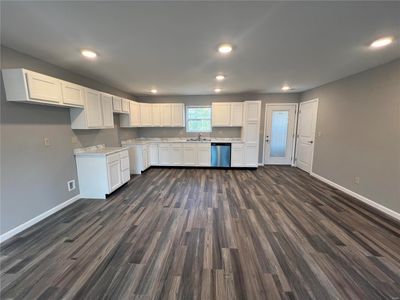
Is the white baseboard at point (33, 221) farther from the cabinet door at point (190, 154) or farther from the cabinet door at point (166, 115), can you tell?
the cabinet door at point (166, 115)

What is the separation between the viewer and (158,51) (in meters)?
2.39

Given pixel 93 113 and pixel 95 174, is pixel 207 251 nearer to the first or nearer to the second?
pixel 95 174

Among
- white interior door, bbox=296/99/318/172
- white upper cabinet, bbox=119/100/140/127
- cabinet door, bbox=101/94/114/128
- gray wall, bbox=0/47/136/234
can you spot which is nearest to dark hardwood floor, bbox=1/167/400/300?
gray wall, bbox=0/47/136/234

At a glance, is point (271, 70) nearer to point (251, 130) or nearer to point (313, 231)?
point (251, 130)

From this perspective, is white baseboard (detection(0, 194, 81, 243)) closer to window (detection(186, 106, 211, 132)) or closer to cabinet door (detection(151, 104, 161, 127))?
cabinet door (detection(151, 104, 161, 127))

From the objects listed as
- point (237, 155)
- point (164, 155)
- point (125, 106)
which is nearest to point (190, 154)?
point (164, 155)

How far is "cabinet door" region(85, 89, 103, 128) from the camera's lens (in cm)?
332

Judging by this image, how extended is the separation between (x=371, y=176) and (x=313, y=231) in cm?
181

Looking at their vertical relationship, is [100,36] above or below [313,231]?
above

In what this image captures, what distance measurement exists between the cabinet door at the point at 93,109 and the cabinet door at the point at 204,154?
9.74 ft

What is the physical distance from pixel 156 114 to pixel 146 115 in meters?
0.33

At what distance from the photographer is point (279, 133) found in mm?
5914

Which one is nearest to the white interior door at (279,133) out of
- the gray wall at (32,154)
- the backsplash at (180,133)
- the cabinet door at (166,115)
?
the backsplash at (180,133)

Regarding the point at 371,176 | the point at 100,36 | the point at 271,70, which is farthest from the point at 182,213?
the point at 371,176
